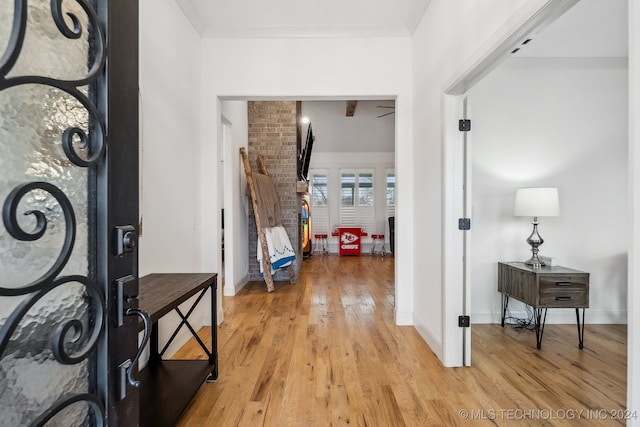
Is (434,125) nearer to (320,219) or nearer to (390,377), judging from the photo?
(390,377)

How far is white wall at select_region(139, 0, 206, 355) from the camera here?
224 cm

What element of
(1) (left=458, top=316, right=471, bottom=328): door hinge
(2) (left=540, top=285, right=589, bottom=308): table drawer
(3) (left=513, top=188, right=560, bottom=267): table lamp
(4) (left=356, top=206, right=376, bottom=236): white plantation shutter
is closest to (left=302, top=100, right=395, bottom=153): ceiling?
(4) (left=356, top=206, right=376, bottom=236): white plantation shutter

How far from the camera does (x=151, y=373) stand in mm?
2068

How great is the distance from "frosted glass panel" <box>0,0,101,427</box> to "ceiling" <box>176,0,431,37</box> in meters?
2.55

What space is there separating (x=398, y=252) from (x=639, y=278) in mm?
2295

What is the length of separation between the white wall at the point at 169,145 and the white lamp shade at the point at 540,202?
2.94m

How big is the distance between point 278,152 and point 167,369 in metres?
3.75

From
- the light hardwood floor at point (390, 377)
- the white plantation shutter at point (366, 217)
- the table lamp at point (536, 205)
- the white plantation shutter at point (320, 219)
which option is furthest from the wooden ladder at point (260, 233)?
the white plantation shutter at point (366, 217)

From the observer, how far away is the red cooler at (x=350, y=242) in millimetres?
8219

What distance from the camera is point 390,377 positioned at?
7.35ft

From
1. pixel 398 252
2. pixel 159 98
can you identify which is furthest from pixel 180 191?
pixel 398 252

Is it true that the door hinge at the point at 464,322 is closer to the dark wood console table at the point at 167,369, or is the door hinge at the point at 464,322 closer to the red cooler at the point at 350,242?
the dark wood console table at the point at 167,369

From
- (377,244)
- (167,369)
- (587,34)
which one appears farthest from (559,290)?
(377,244)

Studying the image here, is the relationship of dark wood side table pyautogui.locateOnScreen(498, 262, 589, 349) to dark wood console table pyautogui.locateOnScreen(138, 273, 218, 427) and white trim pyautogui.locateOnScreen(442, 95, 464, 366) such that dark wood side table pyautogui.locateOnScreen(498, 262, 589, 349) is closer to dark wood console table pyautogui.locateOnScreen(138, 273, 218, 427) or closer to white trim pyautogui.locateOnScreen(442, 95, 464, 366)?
white trim pyautogui.locateOnScreen(442, 95, 464, 366)
